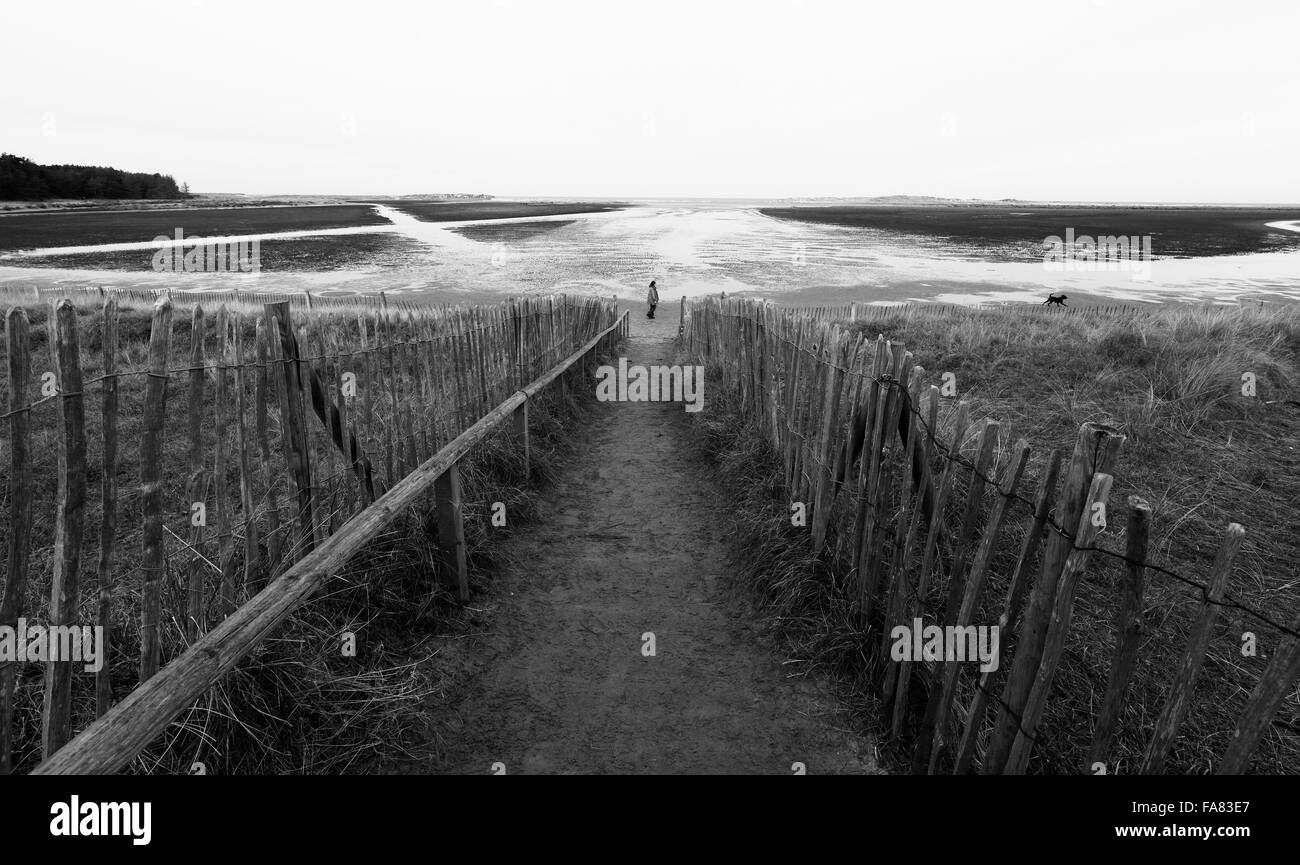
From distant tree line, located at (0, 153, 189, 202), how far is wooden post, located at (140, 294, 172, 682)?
14137 centimetres

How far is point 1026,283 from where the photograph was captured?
30.7 metres

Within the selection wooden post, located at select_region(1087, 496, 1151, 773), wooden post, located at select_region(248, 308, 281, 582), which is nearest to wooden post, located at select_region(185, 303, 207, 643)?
wooden post, located at select_region(248, 308, 281, 582)

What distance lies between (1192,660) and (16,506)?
11.1ft

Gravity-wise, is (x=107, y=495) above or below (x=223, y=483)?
above

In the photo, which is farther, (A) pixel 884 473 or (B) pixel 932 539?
(A) pixel 884 473

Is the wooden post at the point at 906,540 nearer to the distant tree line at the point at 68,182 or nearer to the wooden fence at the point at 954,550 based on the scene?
the wooden fence at the point at 954,550

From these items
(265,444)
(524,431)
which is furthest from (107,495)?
(524,431)

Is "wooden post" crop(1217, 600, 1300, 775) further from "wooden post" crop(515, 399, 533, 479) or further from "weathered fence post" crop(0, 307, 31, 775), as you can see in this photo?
"wooden post" crop(515, 399, 533, 479)

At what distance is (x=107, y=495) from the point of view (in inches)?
94.7

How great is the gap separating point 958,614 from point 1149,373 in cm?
773

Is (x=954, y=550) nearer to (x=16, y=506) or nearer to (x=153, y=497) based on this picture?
(x=153, y=497)
